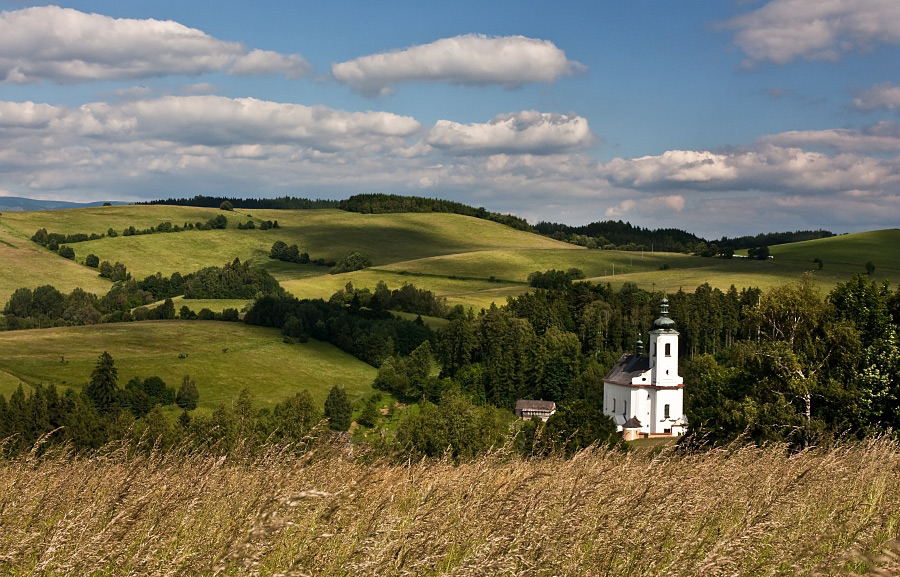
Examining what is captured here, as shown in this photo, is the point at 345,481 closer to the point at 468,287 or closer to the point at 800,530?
the point at 800,530

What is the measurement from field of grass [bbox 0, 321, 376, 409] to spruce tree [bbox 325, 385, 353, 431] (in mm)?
4141

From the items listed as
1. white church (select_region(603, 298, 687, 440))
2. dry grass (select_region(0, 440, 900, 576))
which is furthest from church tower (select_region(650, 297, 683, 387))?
dry grass (select_region(0, 440, 900, 576))

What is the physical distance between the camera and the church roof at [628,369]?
341ft

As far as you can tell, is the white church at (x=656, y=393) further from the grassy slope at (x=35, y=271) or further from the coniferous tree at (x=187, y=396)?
the grassy slope at (x=35, y=271)

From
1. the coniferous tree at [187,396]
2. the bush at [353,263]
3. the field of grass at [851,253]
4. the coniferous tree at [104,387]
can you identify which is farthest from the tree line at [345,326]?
the field of grass at [851,253]

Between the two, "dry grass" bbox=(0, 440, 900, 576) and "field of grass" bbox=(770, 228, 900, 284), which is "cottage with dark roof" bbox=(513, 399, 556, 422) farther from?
"dry grass" bbox=(0, 440, 900, 576)

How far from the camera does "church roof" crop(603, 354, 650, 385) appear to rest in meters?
104

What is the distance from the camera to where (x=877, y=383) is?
3197 centimetres

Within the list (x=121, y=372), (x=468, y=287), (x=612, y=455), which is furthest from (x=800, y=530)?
(x=468, y=287)

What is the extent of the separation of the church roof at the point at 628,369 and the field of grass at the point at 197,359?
30108 mm

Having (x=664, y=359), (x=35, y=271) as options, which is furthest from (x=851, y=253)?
(x=35, y=271)

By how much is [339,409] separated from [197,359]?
23.9 meters

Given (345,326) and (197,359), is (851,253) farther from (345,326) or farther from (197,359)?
(197,359)

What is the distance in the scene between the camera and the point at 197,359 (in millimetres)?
107875
